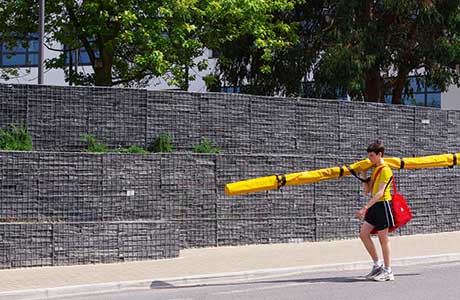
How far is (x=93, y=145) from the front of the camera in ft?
47.2

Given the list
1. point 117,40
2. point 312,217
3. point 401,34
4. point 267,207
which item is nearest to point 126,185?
point 267,207

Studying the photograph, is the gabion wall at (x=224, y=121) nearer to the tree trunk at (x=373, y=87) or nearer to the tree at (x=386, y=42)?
the tree at (x=386, y=42)

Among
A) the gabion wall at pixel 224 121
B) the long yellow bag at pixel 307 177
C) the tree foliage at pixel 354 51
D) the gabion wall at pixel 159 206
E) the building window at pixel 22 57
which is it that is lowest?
the gabion wall at pixel 159 206

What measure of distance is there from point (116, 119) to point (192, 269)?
4.29 m

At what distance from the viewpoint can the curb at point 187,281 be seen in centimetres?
966

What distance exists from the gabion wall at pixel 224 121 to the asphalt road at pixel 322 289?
4.91 m

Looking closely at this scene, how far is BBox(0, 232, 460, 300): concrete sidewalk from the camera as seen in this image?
10.1 meters

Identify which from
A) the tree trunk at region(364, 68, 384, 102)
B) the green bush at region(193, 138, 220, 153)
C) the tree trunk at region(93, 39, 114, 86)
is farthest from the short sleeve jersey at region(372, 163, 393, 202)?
the tree trunk at region(364, 68, 384, 102)

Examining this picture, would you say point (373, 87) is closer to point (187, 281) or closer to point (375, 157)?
point (375, 157)

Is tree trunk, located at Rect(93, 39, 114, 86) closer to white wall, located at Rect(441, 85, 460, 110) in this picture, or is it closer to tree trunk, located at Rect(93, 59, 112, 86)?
tree trunk, located at Rect(93, 59, 112, 86)

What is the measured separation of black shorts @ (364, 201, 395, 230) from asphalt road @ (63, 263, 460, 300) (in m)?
0.74

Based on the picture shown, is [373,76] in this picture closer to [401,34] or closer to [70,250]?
[401,34]

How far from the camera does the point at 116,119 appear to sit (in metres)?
14.8

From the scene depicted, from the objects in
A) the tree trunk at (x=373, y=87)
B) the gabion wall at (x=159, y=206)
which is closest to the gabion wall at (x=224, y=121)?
the gabion wall at (x=159, y=206)
